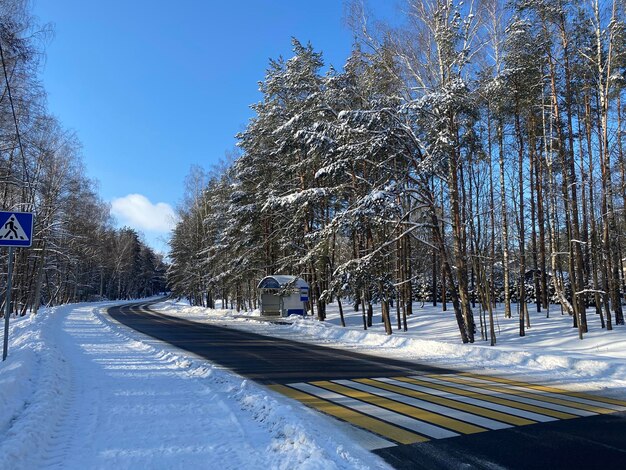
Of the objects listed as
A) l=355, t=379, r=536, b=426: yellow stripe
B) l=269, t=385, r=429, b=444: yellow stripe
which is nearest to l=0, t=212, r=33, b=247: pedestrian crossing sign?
l=269, t=385, r=429, b=444: yellow stripe

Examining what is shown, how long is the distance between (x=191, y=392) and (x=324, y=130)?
43.2 feet

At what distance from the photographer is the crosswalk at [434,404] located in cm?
538

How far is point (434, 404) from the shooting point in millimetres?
6695

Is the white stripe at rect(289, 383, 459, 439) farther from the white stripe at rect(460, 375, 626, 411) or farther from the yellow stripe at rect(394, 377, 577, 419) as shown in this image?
A: the white stripe at rect(460, 375, 626, 411)

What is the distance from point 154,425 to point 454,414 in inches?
162

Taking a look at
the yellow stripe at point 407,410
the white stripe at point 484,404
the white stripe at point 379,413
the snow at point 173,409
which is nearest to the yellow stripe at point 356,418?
the white stripe at point 379,413

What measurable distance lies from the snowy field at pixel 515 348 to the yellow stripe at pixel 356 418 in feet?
16.2

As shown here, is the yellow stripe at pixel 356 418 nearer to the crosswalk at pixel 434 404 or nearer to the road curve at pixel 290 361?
the crosswalk at pixel 434 404

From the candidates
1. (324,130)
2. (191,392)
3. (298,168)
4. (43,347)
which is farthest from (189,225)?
(191,392)

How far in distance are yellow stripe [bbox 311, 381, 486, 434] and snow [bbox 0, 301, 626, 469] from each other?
1.19 metres

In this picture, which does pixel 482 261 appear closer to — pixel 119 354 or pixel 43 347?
pixel 119 354

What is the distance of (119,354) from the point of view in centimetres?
1230

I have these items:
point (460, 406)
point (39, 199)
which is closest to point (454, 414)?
point (460, 406)

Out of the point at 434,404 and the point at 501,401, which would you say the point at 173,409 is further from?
the point at 501,401
